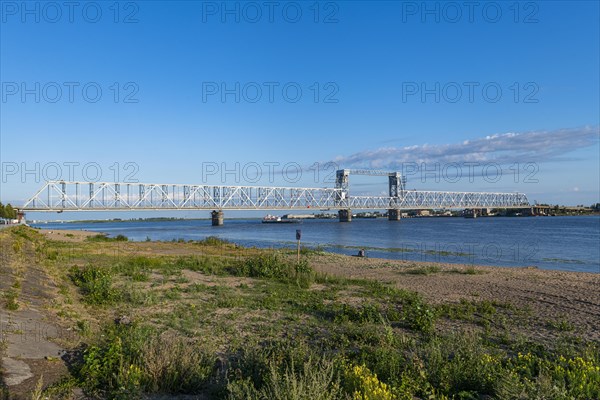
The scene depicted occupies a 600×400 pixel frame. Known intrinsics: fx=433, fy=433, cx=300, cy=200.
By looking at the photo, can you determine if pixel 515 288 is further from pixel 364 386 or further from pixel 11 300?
pixel 11 300

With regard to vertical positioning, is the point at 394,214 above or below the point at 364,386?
below

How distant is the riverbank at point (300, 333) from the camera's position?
239 inches

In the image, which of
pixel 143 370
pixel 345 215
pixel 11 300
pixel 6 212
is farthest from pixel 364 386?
pixel 345 215

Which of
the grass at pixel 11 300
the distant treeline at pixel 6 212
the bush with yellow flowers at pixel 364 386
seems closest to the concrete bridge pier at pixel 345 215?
the distant treeline at pixel 6 212

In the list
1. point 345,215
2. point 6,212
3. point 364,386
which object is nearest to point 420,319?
point 364,386

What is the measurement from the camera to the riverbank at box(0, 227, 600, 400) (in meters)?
6.08

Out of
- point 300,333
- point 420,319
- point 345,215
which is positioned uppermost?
point 420,319

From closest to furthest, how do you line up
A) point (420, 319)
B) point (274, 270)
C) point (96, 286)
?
point (420, 319), point (96, 286), point (274, 270)

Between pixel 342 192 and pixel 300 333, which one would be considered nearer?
pixel 300 333

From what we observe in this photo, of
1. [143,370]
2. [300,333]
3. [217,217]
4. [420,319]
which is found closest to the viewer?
[143,370]

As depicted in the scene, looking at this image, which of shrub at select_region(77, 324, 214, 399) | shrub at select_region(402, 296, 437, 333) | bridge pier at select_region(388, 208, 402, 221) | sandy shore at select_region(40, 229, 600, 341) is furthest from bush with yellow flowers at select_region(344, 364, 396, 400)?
bridge pier at select_region(388, 208, 402, 221)

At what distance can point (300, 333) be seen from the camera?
9.79 meters

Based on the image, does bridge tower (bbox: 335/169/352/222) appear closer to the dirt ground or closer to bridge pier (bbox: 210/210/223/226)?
bridge pier (bbox: 210/210/223/226)

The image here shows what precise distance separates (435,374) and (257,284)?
11189 millimetres
